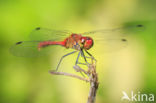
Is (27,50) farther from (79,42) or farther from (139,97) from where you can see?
(139,97)

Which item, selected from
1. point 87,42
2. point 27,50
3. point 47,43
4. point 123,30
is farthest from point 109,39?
point 27,50

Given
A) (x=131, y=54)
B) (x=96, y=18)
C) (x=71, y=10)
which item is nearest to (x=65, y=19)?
(x=71, y=10)

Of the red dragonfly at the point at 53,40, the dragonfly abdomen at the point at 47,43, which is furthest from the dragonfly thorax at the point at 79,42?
the dragonfly abdomen at the point at 47,43

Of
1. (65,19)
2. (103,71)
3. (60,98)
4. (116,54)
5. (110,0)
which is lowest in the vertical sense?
(60,98)

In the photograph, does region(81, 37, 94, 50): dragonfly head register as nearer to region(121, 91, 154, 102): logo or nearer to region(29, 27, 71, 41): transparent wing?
region(29, 27, 71, 41): transparent wing

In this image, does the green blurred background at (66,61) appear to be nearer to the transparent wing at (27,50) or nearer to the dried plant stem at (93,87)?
the transparent wing at (27,50)

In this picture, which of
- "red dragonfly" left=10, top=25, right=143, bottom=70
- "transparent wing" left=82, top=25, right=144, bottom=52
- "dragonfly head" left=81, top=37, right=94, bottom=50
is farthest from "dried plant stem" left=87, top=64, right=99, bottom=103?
"transparent wing" left=82, top=25, right=144, bottom=52

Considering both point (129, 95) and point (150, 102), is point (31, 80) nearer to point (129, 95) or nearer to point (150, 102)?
point (129, 95)
